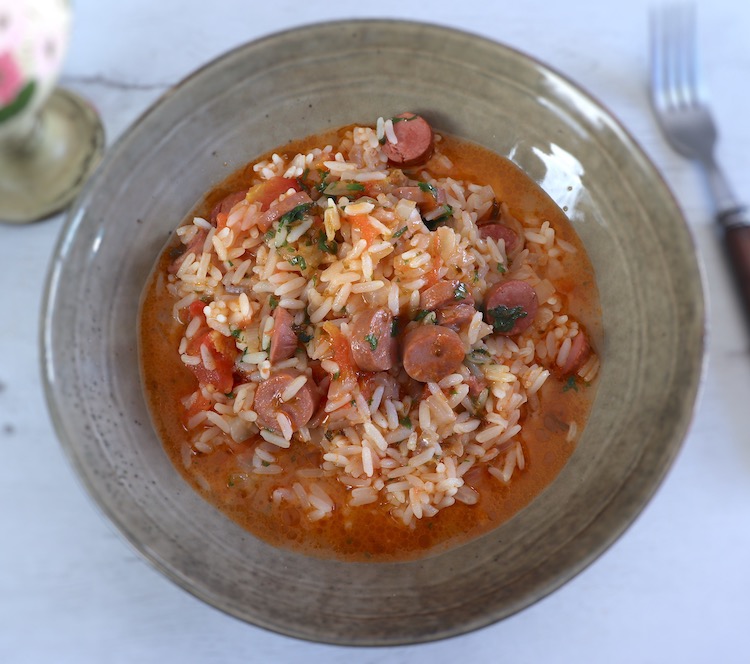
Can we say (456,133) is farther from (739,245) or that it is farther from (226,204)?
(739,245)

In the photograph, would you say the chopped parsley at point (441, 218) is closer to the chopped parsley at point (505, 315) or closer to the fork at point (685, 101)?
the chopped parsley at point (505, 315)

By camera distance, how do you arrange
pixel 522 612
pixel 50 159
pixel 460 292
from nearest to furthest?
pixel 460 292 → pixel 522 612 → pixel 50 159

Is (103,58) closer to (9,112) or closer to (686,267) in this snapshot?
(9,112)

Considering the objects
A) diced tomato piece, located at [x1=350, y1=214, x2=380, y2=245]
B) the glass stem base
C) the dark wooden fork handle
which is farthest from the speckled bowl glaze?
the dark wooden fork handle

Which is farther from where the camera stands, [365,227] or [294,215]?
[294,215]

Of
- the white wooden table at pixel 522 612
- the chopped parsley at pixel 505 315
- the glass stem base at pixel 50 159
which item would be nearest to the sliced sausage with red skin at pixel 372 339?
the chopped parsley at pixel 505 315

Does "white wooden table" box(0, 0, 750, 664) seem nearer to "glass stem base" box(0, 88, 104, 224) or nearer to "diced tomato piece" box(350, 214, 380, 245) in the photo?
"glass stem base" box(0, 88, 104, 224)

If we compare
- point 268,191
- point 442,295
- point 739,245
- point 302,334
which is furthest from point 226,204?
point 739,245
